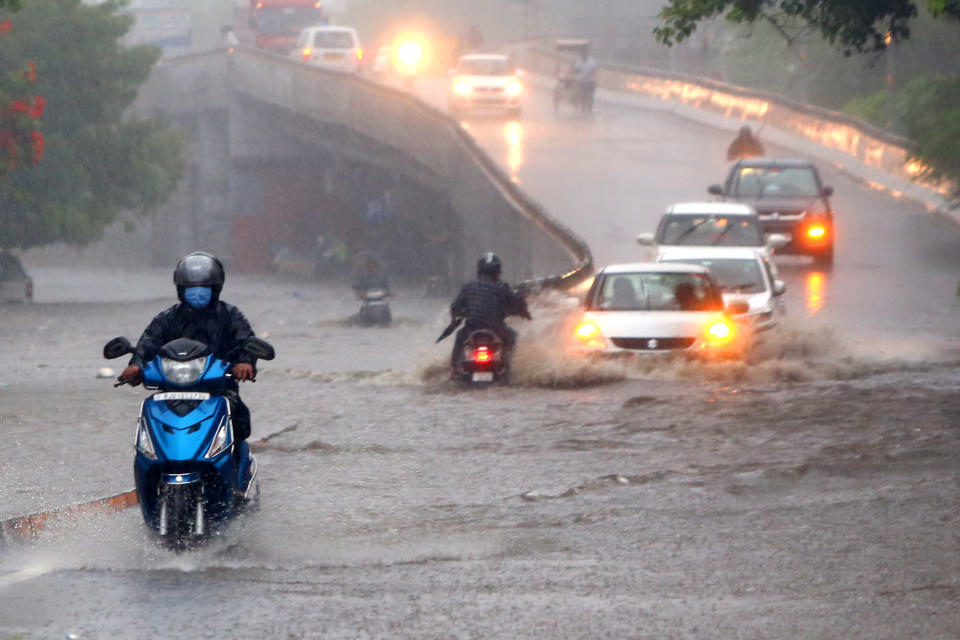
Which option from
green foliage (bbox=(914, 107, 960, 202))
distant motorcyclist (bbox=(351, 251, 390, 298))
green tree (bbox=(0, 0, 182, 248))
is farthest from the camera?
green tree (bbox=(0, 0, 182, 248))

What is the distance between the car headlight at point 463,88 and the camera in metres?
50.1

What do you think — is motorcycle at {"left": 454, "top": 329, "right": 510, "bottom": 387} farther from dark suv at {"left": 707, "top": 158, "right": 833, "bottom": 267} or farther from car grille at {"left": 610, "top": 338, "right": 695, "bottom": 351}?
dark suv at {"left": 707, "top": 158, "right": 833, "bottom": 267}

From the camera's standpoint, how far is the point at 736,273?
62.4 feet

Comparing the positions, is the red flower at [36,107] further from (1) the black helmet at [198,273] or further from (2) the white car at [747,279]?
(1) the black helmet at [198,273]

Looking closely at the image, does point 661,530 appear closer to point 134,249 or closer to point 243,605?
point 243,605

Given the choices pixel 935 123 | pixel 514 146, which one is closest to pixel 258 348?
pixel 935 123

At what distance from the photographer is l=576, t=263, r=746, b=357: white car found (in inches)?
618

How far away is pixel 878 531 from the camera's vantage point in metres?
8.46

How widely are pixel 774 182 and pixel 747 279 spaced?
996cm

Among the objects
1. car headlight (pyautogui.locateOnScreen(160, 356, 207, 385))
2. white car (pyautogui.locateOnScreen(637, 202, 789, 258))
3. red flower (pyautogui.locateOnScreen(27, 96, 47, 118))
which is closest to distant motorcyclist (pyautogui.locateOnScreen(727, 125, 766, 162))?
white car (pyautogui.locateOnScreen(637, 202, 789, 258))

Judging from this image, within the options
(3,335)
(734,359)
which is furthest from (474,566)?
(3,335)

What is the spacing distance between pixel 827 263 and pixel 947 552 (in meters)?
20.6

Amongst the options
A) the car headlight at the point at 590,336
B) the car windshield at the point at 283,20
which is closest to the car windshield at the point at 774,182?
the car headlight at the point at 590,336

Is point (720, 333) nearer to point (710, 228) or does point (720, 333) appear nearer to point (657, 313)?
point (657, 313)
